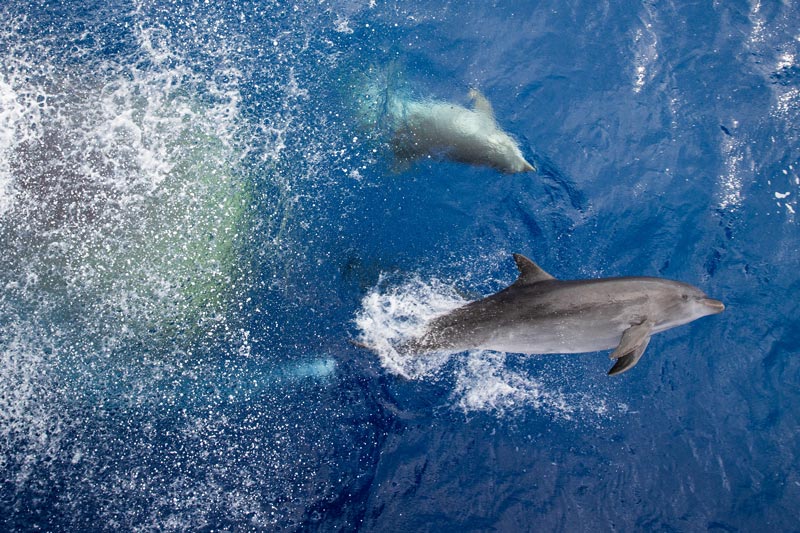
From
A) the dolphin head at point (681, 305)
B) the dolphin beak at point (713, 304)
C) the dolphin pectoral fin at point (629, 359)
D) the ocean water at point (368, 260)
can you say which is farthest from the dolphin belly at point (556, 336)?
the dolphin beak at point (713, 304)

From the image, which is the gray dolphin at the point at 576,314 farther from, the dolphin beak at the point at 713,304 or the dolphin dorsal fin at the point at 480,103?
the dolphin dorsal fin at the point at 480,103

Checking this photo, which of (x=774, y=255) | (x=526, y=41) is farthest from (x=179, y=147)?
(x=774, y=255)

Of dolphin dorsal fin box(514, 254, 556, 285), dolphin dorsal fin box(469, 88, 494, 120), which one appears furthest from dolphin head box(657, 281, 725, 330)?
dolphin dorsal fin box(469, 88, 494, 120)

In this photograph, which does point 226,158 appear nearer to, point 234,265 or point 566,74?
point 234,265

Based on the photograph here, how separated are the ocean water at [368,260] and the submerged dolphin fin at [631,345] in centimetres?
161

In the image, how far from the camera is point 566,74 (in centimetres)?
1137

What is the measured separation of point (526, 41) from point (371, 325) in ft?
23.0

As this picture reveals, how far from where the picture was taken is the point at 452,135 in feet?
34.5

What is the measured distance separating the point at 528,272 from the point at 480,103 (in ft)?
14.6

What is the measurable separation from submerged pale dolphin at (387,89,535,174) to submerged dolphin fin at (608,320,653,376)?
12.6 feet

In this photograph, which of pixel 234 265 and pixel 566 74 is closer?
pixel 234 265

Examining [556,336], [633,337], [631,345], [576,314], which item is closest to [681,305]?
[633,337]

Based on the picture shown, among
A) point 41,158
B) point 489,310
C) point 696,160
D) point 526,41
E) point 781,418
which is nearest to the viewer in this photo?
point 489,310

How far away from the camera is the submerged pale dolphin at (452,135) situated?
10359 mm
